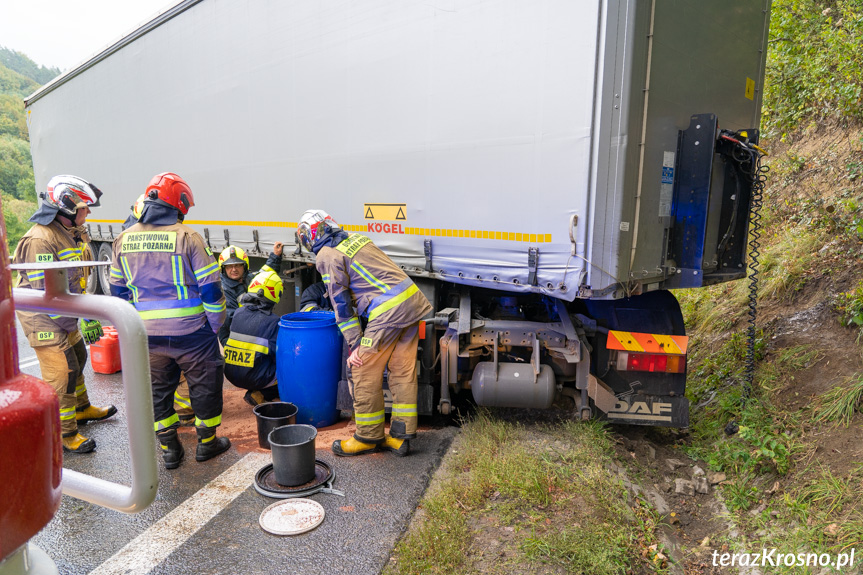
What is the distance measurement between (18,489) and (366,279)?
293cm

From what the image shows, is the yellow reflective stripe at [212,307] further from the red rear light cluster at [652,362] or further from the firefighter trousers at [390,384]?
the red rear light cluster at [652,362]

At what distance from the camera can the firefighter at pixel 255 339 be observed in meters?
4.49

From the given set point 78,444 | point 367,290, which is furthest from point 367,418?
point 78,444

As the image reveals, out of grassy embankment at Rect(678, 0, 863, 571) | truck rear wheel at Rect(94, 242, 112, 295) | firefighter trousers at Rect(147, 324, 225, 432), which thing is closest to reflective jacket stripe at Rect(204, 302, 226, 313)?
firefighter trousers at Rect(147, 324, 225, 432)

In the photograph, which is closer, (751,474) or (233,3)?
(751,474)

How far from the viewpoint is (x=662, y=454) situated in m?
4.06

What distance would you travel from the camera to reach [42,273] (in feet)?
12.6

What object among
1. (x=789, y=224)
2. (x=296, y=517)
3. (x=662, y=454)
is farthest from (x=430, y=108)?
(x=789, y=224)

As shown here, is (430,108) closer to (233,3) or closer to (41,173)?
(233,3)

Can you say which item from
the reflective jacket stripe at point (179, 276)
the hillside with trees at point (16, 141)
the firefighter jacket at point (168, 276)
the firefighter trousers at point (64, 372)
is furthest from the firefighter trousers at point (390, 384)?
the hillside with trees at point (16, 141)

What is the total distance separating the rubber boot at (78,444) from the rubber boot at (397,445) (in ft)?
7.16

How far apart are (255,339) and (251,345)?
6 centimetres

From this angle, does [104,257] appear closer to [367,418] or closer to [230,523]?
[367,418]

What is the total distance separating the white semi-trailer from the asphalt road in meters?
0.90
